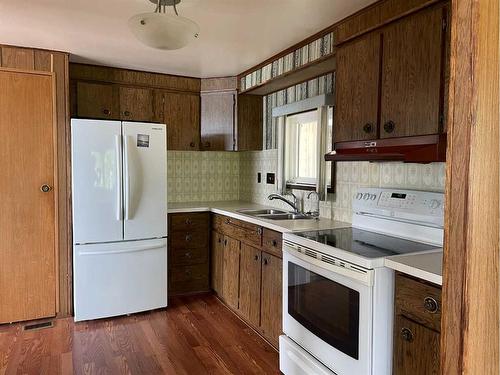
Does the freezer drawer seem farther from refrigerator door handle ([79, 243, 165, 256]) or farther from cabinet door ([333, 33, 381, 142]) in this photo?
cabinet door ([333, 33, 381, 142])

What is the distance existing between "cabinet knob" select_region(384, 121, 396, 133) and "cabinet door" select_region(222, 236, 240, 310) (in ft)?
5.26

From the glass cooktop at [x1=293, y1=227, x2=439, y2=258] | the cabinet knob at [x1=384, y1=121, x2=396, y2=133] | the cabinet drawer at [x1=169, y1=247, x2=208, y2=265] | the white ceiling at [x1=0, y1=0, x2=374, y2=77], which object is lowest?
the cabinet drawer at [x1=169, y1=247, x2=208, y2=265]

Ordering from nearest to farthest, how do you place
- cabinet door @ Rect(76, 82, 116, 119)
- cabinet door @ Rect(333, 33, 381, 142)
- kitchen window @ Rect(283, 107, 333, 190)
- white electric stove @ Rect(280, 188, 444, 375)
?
white electric stove @ Rect(280, 188, 444, 375) → cabinet door @ Rect(333, 33, 381, 142) → kitchen window @ Rect(283, 107, 333, 190) → cabinet door @ Rect(76, 82, 116, 119)

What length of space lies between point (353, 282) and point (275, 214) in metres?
1.55

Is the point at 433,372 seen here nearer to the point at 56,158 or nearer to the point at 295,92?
the point at 295,92

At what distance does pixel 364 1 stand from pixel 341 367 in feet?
6.22

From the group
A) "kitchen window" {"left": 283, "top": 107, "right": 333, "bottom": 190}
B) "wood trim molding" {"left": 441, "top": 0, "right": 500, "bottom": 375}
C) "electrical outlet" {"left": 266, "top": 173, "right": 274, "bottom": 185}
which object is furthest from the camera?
"electrical outlet" {"left": 266, "top": 173, "right": 274, "bottom": 185}

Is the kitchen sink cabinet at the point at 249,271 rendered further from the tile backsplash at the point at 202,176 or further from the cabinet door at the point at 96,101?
the cabinet door at the point at 96,101

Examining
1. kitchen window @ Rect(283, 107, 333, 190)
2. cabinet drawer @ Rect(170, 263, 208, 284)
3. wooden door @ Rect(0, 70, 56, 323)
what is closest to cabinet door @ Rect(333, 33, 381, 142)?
kitchen window @ Rect(283, 107, 333, 190)

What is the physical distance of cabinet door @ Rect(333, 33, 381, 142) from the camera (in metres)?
2.01

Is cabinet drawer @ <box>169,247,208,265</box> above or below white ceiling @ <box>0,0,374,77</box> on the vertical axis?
below

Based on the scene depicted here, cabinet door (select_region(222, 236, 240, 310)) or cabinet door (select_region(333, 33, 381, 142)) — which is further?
cabinet door (select_region(222, 236, 240, 310))

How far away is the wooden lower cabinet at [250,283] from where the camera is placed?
109 inches

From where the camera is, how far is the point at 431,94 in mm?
1696
